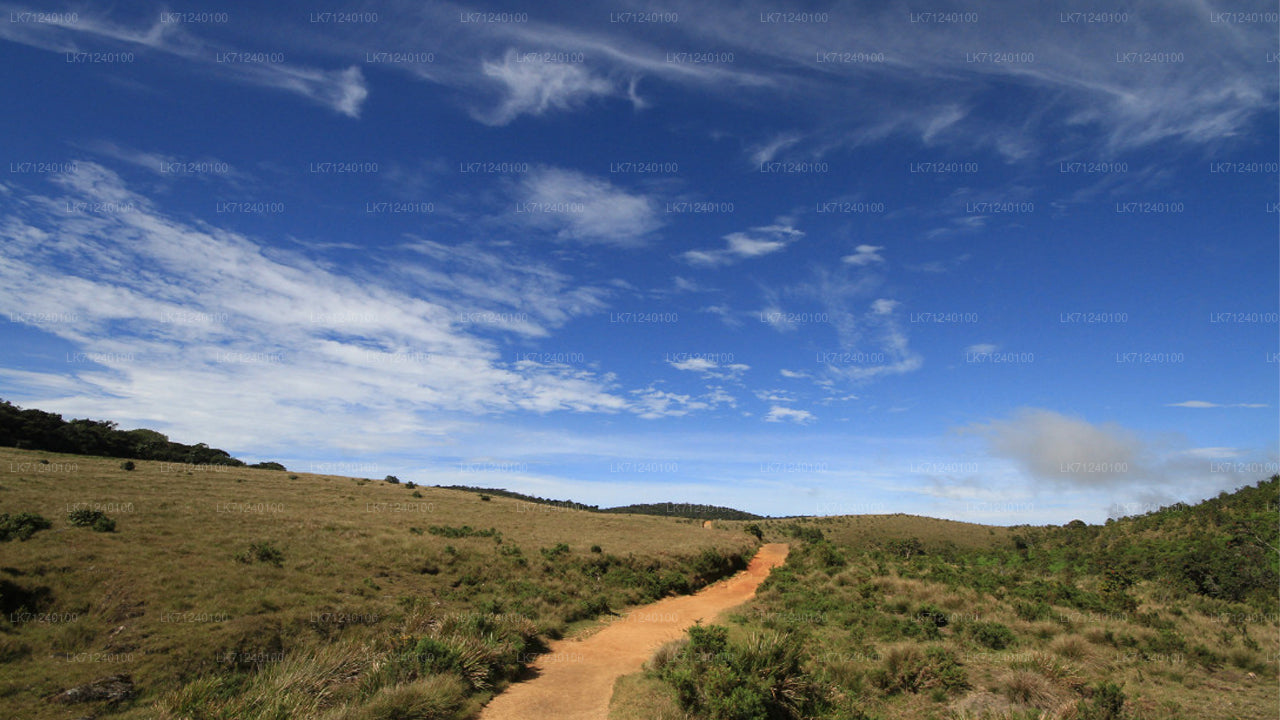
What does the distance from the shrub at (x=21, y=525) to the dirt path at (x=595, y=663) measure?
56.7 ft

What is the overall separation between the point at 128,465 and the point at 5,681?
3885 centimetres

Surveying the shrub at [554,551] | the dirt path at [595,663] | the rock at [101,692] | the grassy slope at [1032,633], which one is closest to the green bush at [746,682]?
the grassy slope at [1032,633]

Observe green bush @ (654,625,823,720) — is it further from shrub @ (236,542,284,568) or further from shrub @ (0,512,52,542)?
shrub @ (0,512,52,542)

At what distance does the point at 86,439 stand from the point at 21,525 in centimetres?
5369

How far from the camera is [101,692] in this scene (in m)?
Answer: 9.80

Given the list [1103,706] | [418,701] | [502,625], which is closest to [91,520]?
[502,625]

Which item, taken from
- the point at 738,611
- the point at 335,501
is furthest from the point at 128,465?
the point at 738,611

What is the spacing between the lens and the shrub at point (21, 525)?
16.0 meters

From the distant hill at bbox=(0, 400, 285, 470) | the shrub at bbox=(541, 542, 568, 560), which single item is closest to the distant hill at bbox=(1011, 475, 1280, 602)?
the shrub at bbox=(541, 542, 568, 560)

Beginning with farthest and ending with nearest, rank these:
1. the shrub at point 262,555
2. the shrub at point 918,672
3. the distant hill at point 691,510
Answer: the distant hill at point 691,510 → the shrub at point 262,555 → the shrub at point 918,672

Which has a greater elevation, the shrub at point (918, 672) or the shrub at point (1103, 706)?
the shrub at point (1103, 706)

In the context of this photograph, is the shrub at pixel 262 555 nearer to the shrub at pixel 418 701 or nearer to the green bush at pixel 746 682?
the shrub at pixel 418 701

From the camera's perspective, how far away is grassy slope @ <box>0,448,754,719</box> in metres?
10.8

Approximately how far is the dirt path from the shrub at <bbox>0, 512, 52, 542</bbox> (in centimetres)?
1730
